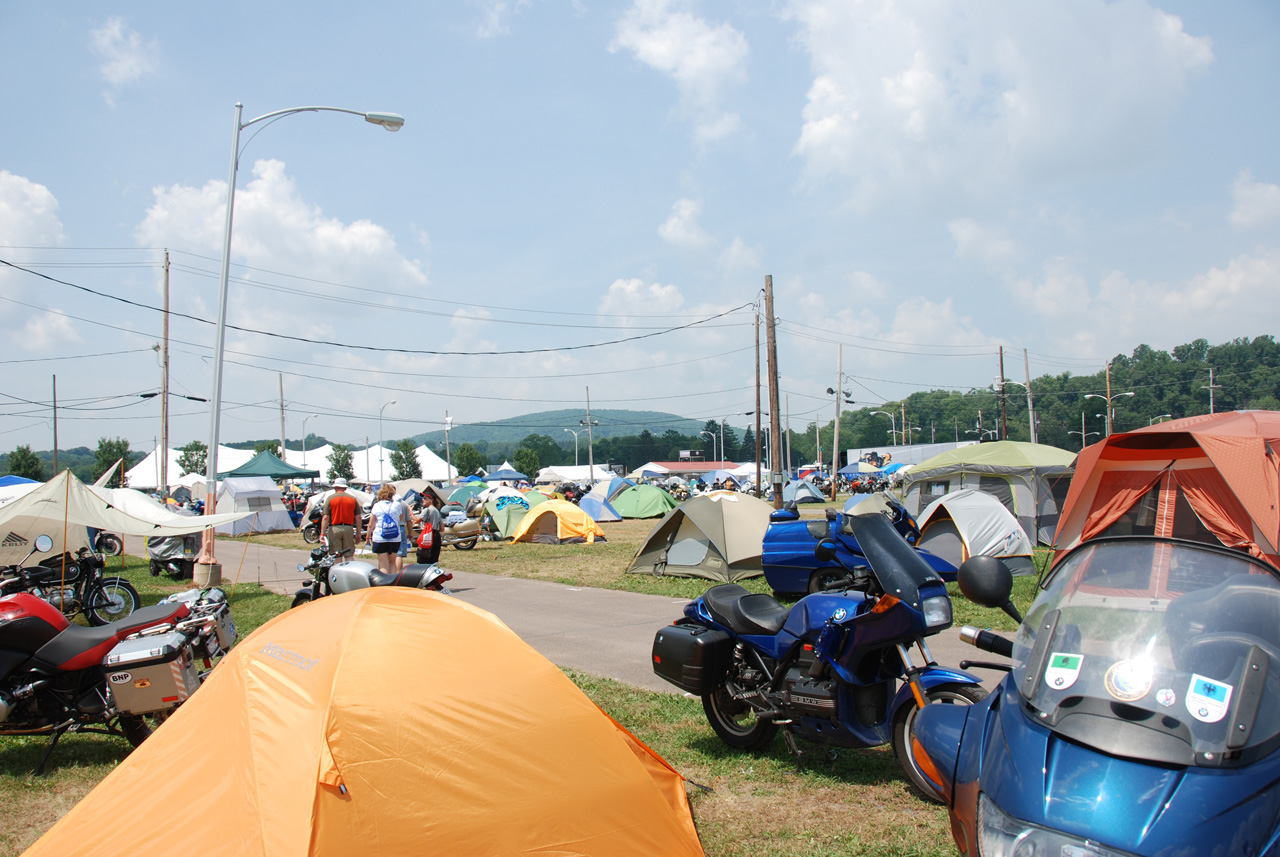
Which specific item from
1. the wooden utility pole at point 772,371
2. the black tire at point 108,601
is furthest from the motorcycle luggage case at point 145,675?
the wooden utility pole at point 772,371

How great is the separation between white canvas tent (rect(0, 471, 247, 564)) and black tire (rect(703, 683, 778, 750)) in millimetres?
8604

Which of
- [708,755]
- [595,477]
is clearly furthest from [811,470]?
[708,755]

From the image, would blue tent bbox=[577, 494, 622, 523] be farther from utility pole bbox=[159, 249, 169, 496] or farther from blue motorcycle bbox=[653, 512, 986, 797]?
blue motorcycle bbox=[653, 512, 986, 797]

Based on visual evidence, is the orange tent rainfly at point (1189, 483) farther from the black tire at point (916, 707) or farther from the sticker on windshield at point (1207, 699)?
the sticker on windshield at point (1207, 699)

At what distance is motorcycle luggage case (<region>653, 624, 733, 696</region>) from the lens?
5.18 m

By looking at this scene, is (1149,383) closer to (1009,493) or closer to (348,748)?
(1009,493)

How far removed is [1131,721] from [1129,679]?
159 mm

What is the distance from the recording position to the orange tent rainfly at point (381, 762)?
3.32 meters

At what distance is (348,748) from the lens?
3.42m

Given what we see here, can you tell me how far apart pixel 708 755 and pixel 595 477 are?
74.9 metres

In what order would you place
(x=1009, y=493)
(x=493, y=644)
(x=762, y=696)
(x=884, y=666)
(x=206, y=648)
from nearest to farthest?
(x=493, y=644) < (x=884, y=666) < (x=762, y=696) < (x=206, y=648) < (x=1009, y=493)

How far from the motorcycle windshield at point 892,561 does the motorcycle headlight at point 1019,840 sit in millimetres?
2198

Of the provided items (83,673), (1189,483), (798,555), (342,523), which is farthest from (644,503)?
(83,673)

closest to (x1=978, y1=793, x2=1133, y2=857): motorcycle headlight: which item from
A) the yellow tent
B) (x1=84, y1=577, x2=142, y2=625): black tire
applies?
(x1=84, y1=577, x2=142, y2=625): black tire
